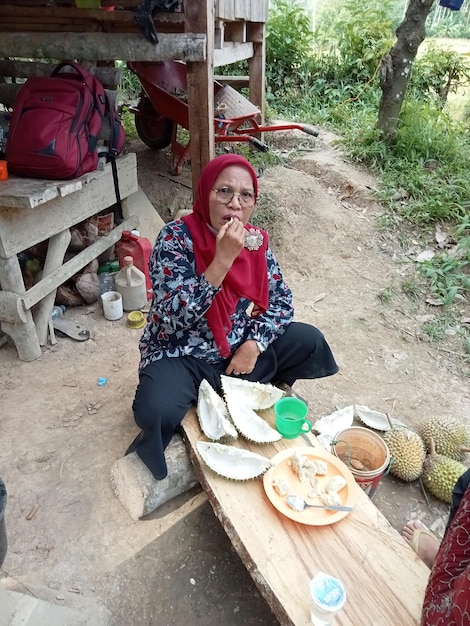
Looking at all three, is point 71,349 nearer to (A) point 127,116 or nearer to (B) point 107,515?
(B) point 107,515

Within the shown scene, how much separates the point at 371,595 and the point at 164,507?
1.07 m

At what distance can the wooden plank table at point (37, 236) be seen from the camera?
110 inches

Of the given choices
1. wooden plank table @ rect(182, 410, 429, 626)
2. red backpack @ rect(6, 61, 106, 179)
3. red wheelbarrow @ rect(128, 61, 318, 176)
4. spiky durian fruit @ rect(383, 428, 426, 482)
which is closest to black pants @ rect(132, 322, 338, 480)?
wooden plank table @ rect(182, 410, 429, 626)

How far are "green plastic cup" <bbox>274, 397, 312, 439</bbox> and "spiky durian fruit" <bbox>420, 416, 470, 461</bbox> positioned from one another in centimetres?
101

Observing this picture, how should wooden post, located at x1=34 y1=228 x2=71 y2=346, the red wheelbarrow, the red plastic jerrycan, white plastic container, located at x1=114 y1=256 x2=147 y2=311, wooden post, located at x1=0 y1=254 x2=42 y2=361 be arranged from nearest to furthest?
wooden post, located at x1=0 y1=254 x2=42 y2=361, wooden post, located at x1=34 y1=228 x2=71 y2=346, white plastic container, located at x1=114 y1=256 x2=147 y2=311, the red plastic jerrycan, the red wheelbarrow

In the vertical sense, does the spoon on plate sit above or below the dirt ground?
above

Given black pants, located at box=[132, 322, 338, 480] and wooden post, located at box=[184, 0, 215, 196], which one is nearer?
black pants, located at box=[132, 322, 338, 480]

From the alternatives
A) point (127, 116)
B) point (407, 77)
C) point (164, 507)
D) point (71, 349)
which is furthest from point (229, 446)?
point (127, 116)

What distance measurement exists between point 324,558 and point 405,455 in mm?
1062

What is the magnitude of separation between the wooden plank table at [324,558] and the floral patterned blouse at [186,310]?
26.2 inches

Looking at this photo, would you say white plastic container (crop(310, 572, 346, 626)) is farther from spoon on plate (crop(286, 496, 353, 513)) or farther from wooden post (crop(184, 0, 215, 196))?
wooden post (crop(184, 0, 215, 196))

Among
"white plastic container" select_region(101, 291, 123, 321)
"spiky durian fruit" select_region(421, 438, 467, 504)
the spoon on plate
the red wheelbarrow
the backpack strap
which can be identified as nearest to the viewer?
the spoon on plate

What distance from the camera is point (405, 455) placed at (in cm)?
248

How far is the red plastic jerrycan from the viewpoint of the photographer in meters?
3.92
